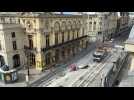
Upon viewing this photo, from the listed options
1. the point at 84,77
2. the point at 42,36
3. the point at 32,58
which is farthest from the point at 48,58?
the point at 84,77

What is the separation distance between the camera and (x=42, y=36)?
2120cm

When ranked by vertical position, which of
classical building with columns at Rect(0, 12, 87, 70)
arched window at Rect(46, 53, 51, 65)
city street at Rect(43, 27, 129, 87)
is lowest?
city street at Rect(43, 27, 129, 87)

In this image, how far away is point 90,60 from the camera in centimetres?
2623

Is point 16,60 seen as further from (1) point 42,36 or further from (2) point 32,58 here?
(1) point 42,36

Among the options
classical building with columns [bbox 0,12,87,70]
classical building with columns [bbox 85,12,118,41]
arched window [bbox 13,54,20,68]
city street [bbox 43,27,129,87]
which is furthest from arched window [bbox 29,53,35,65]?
classical building with columns [bbox 85,12,118,41]

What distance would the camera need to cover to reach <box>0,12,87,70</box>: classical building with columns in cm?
2081

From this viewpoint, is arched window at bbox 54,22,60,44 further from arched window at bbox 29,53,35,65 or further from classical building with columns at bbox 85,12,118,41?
classical building with columns at bbox 85,12,118,41

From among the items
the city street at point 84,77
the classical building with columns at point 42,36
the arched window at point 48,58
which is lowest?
the city street at point 84,77

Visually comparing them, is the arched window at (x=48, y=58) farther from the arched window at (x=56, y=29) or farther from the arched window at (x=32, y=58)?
the arched window at (x=56, y=29)

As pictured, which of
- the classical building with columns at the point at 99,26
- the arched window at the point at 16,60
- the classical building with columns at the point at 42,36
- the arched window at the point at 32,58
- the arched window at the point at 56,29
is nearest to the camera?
the classical building with columns at the point at 42,36

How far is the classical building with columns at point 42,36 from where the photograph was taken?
68.3 feet

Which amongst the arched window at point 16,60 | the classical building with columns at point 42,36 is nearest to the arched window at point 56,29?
the classical building with columns at point 42,36
